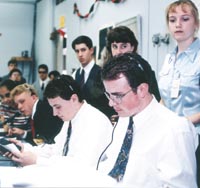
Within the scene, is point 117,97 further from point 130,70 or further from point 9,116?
point 9,116

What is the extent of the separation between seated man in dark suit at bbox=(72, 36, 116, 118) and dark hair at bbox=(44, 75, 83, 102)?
23.9 inches

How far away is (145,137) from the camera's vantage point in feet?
5.47

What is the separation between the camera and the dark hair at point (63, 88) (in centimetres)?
245

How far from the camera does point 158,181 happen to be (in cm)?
158

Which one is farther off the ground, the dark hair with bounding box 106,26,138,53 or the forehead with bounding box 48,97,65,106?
the dark hair with bounding box 106,26,138,53

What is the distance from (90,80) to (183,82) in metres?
1.40

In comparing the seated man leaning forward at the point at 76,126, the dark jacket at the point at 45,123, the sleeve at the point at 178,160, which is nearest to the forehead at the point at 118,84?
the sleeve at the point at 178,160

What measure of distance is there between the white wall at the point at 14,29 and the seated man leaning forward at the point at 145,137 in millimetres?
9437

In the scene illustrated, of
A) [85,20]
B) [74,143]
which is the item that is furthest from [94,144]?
[85,20]

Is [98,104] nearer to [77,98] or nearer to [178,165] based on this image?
[77,98]

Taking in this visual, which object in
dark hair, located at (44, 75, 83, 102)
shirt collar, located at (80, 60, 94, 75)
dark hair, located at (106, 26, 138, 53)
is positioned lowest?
dark hair, located at (44, 75, 83, 102)

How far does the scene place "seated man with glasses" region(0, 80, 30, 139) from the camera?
420cm

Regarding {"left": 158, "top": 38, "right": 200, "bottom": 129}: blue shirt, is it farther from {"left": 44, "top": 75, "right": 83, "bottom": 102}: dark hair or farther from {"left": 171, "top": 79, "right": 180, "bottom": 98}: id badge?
{"left": 44, "top": 75, "right": 83, "bottom": 102}: dark hair

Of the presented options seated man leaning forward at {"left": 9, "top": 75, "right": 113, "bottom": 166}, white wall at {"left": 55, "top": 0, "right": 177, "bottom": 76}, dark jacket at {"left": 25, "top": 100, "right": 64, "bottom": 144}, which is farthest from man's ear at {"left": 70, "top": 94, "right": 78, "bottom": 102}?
white wall at {"left": 55, "top": 0, "right": 177, "bottom": 76}
